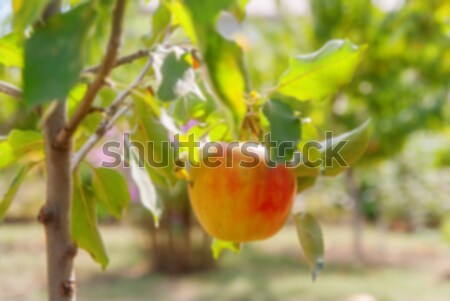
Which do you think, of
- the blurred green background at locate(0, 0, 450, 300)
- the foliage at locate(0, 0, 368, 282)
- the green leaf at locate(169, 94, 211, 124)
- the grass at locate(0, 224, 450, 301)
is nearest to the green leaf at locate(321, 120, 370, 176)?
the foliage at locate(0, 0, 368, 282)

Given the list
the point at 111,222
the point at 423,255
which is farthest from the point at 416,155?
the point at 111,222

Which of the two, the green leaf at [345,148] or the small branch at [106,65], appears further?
the green leaf at [345,148]

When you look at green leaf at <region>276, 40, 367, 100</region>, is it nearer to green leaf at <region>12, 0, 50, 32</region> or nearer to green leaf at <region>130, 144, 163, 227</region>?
green leaf at <region>130, 144, 163, 227</region>

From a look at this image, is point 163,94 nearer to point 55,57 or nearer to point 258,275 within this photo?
point 55,57

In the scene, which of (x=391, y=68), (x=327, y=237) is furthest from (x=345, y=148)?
(x=327, y=237)

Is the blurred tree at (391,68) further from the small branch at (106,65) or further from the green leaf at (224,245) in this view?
the small branch at (106,65)

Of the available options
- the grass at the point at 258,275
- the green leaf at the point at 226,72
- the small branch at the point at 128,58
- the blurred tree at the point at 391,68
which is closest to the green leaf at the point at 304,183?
the small branch at the point at 128,58
